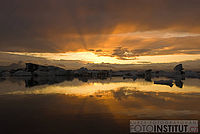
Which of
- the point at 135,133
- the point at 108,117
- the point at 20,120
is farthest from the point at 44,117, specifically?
the point at 135,133

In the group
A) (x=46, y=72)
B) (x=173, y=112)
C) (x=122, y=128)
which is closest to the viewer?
(x=122, y=128)

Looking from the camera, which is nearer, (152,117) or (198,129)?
(198,129)

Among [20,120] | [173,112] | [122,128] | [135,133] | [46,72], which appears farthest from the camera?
[46,72]

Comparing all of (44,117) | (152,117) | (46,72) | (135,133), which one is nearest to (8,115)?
(44,117)

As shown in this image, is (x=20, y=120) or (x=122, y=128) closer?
(x=122, y=128)

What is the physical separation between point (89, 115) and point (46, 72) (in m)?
109

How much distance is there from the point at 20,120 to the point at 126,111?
566 centimetres

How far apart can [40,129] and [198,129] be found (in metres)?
6.35

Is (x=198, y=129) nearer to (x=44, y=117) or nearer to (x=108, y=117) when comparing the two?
(x=108, y=117)

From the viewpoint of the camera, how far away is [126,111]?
33.0 ft

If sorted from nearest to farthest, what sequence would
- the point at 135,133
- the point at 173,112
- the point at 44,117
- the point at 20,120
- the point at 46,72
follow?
the point at 135,133 → the point at 20,120 → the point at 44,117 → the point at 173,112 → the point at 46,72

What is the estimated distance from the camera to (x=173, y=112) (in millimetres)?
9820

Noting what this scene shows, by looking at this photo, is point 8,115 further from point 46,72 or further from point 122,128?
point 46,72

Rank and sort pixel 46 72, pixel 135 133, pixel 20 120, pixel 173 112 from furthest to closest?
pixel 46 72 < pixel 173 112 < pixel 20 120 < pixel 135 133
